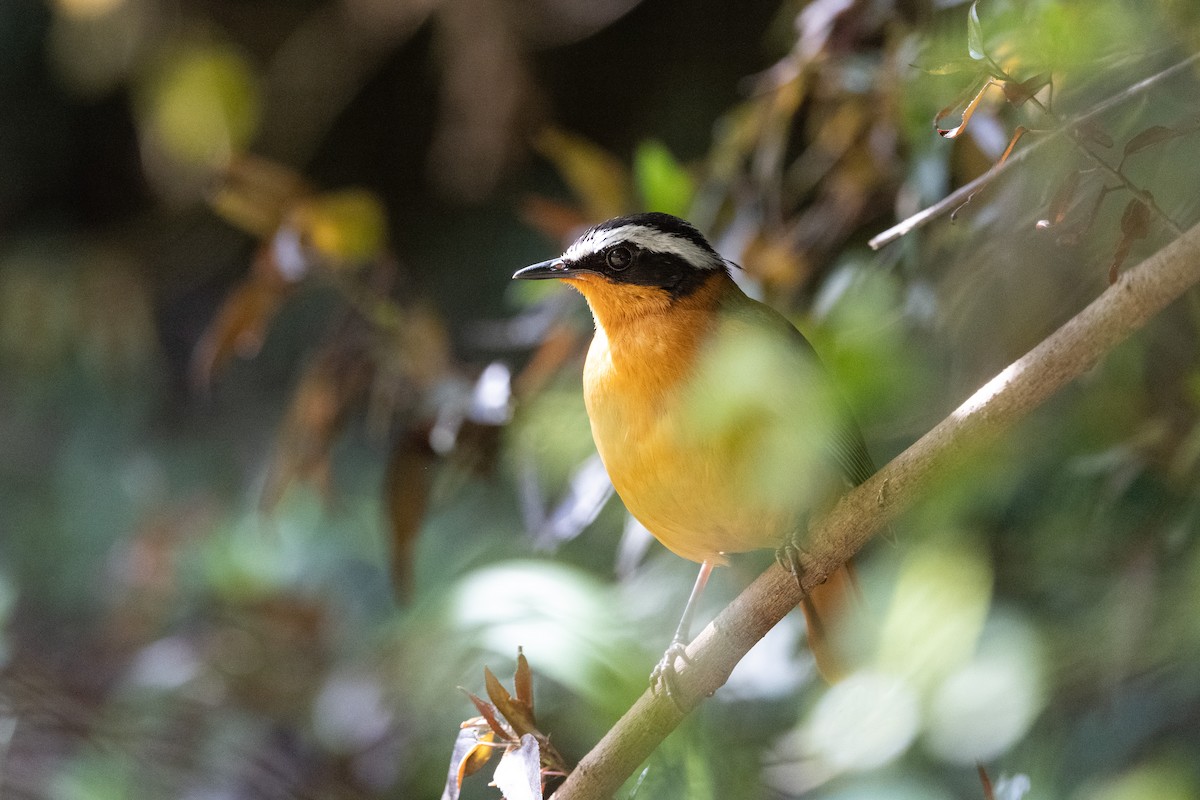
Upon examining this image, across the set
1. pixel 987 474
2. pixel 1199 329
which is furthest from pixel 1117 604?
pixel 1199 329

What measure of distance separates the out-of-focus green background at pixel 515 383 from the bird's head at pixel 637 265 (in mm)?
273

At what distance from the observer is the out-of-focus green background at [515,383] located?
6.87 ft

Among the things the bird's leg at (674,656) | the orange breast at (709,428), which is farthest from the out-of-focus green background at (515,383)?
the orange breast at (709,428)

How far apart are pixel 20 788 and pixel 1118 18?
3057 mm

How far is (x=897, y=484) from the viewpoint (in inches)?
65.6

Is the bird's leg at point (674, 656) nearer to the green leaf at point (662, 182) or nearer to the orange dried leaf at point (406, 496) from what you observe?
the orange dried leaf at point (406, 496)

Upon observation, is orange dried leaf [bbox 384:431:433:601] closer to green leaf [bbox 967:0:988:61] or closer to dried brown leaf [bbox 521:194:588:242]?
dried brown leaf [bbox 521:194:588:242]

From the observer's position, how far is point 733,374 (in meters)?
2.11

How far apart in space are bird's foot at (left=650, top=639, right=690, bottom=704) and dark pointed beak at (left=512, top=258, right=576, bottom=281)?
0.80 m

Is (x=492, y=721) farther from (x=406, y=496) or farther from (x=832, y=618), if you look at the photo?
(x=406, y=496)

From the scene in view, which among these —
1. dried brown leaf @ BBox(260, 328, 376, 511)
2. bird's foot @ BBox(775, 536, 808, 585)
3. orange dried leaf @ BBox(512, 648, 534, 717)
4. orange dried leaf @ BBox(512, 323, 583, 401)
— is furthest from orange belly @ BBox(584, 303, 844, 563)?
dried brown leaf @ BBox(260, 328, 376, 511)

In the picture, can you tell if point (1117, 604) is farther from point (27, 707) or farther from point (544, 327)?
point (27, 707)

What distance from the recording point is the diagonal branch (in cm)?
154

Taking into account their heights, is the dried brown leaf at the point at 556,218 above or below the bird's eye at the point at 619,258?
above
